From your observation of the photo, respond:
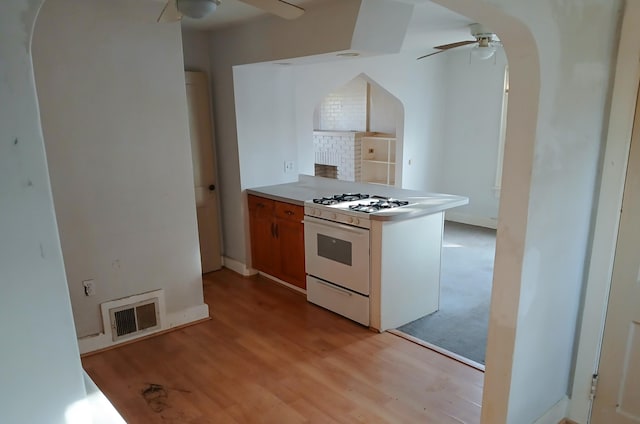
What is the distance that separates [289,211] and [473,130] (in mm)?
3597

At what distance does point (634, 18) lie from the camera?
193 cm

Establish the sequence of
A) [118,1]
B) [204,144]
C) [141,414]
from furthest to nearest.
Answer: [204,144] < [118,1] < [141,414]

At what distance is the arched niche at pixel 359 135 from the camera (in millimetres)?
6977

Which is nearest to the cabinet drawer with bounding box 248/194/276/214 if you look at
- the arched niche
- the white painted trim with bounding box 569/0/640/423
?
the white painted trim with bounding box 569/0/640/423

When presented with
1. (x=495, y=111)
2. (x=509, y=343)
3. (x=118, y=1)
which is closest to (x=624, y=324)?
(x=509, y=343)

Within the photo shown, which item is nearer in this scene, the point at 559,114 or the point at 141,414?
the point at 559,114

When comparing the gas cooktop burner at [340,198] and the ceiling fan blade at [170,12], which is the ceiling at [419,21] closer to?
the ceiling fan blade at [170,12]

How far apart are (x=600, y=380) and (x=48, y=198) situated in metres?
2.56

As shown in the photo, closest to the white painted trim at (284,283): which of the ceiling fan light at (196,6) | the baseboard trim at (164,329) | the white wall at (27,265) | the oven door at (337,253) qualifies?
the oven door at (337,253)

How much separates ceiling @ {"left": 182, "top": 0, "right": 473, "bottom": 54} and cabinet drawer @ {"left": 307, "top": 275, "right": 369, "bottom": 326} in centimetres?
218

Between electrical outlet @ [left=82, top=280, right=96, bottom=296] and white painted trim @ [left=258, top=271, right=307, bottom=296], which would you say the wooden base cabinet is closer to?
white painted trim @ [left=258, top=271, right=307, bottom=296]

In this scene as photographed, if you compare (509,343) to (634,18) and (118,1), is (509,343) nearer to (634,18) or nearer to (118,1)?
(634,18)

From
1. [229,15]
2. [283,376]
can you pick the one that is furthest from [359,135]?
[283,376]

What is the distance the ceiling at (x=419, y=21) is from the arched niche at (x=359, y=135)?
7.27 feet
